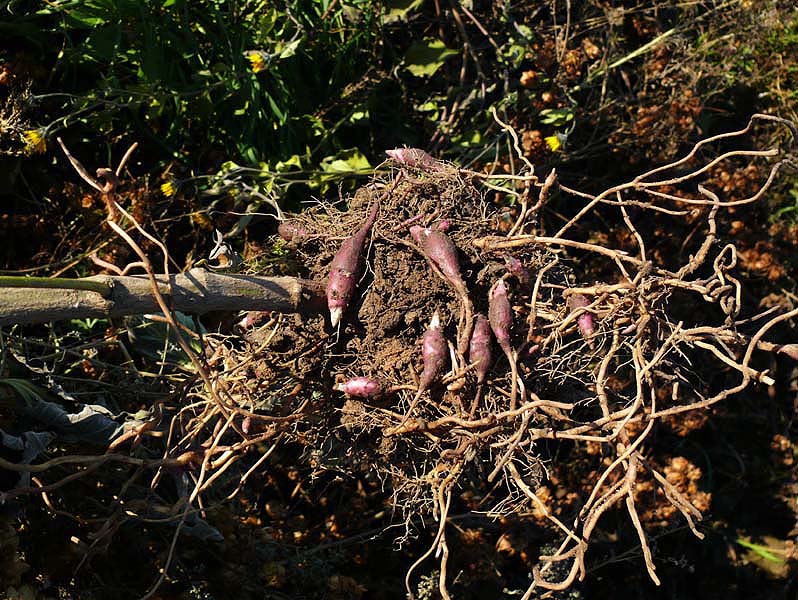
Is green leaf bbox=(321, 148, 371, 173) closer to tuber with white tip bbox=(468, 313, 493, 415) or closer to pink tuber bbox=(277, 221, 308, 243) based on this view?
pink tuber bbox=(277, 221, 308, 243)

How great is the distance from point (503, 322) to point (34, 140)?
1.08 meters

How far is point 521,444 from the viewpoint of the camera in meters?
1.29

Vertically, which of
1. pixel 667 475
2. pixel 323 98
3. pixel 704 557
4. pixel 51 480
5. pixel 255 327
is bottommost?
pixel 704 557

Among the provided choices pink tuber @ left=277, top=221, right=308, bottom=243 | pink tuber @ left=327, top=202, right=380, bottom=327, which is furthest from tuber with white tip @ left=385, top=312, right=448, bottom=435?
pink tuber @ left=277, top=221, right=308, bottom=243

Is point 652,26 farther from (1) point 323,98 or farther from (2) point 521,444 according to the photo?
(2) point 521,444

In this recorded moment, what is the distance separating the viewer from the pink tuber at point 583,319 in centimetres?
135

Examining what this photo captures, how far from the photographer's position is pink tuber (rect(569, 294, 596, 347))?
1350 mm

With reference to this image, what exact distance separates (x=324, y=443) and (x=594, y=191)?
1204mm

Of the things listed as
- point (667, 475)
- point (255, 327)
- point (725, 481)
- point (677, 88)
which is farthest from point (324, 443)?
point (725, 481)

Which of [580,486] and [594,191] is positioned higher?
[594,191]

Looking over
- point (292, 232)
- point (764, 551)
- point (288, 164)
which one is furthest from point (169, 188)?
point (764, 551)

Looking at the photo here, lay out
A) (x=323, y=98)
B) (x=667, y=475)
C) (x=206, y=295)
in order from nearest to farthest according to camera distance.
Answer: (x=206, y=295) → (x=323, y=98) → (x=667, y=475)

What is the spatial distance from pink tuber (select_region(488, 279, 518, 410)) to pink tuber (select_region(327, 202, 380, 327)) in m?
0.22

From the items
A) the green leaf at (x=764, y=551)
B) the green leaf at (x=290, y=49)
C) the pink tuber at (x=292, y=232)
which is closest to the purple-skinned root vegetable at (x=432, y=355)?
the pink tuber at (x=292, y=232)
